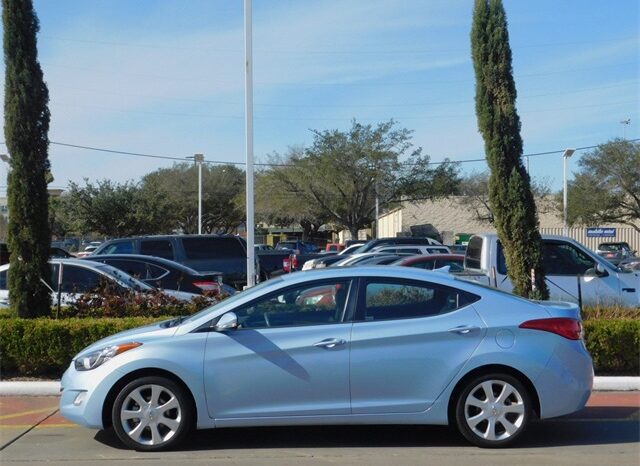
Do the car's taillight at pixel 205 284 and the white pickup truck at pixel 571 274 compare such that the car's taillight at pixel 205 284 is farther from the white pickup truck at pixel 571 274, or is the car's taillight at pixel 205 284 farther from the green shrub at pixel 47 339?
the white pickup truck at pixel 571 274

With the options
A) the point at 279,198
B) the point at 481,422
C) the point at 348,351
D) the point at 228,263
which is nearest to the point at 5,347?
the point at 348,351

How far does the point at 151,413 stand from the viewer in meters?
6.50

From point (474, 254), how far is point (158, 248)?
29.6 feet

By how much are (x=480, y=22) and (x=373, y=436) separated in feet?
21.4

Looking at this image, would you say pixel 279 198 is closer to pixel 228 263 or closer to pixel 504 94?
pixel 228 263

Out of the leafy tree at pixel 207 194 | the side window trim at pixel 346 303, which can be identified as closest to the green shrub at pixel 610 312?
the side window trim at pixel 346 303

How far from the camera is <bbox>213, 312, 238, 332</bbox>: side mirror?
646cm

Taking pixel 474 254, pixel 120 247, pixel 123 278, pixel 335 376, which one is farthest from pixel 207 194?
pixel 335 376

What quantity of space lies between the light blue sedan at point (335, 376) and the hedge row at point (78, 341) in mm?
2941

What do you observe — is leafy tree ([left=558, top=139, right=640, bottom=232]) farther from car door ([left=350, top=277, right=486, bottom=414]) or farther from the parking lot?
car door ([left=350, top=277, right=486, bottom=414])

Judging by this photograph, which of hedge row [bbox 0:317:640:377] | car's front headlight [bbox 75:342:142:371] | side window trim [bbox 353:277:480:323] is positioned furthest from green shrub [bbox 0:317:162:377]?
side window trim [bbox 353:277:480:323]

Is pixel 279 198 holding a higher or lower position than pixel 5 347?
higher

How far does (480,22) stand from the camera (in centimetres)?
1110

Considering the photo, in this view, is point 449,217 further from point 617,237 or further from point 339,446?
point 339,446
